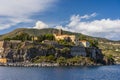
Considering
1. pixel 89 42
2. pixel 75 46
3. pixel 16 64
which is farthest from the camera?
pixel 89 42

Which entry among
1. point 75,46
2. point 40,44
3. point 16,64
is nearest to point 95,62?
point 75,46

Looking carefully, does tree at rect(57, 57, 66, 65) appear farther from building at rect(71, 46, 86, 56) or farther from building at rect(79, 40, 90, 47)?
building at rect(79, 40, 90, 47)

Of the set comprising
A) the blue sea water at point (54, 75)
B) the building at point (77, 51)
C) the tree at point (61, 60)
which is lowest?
the blue sea water at point (54, 75)

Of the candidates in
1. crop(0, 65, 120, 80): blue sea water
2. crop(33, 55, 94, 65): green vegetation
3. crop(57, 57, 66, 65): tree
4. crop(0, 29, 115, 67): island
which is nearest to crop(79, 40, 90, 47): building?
crop(0, 29, 115, 67): island

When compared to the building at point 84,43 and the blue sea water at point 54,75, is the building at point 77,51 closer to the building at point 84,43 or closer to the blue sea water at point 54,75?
the building at point 84,43

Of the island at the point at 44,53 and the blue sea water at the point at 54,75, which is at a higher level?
the island at the point at 44,53

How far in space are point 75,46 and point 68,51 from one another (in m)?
6.73

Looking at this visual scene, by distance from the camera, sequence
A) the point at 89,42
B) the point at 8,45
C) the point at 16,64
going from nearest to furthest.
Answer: the point at 16,64
the point at 8,45
the point at 89,42

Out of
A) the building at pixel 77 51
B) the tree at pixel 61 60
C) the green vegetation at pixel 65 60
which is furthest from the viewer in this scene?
the building at pixel 77 51

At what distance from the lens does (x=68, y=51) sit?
15138 cm

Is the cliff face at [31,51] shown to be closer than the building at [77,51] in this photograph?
Yes

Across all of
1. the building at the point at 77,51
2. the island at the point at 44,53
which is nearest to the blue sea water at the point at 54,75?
the island at the point at 44,53

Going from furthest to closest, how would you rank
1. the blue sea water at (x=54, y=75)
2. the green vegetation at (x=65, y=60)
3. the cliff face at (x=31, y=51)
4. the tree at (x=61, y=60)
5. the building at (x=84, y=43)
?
the building at (x=84, y=43), the tree at (x=61, y=60), the green vegetation at (x=65, y=60), the cliff face at (x=31, y=51), the blue sea water at (x=54, y=75)

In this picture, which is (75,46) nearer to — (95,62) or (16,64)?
(95,62)
